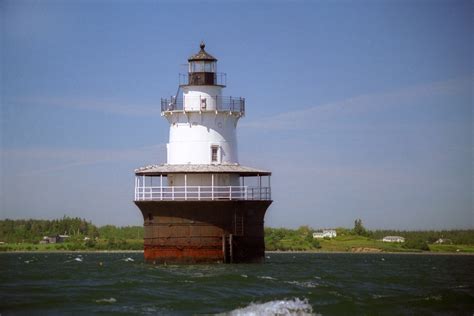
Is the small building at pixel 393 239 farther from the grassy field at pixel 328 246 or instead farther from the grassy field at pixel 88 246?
the grassy field at pixel 88 246

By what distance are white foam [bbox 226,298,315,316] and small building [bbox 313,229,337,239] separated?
254ft

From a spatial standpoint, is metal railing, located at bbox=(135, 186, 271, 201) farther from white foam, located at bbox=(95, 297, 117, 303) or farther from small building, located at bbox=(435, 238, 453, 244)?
small building, located at bbox=(435, 238, 453, 244)

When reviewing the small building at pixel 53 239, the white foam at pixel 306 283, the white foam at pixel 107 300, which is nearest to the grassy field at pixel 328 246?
the small building at pixel 53 239

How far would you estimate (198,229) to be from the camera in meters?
53.4

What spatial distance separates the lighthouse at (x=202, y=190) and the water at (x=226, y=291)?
1130mm

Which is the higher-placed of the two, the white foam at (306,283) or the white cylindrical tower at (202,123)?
the white cylindrical tower at (202,123)

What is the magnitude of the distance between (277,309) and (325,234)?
84921 mm

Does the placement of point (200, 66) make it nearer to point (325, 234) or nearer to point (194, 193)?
point (194, 193)

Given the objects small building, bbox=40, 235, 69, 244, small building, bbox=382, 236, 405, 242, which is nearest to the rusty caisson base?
small building, bbox=40, 235, 69, 244

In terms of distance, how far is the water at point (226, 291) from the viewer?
37406 millimetres

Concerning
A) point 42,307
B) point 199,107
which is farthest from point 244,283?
point 199,107

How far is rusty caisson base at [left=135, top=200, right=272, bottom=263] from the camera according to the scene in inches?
2099

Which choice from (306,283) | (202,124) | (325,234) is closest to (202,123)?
(202,124)

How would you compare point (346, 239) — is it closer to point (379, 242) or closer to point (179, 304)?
point (379, 242)
